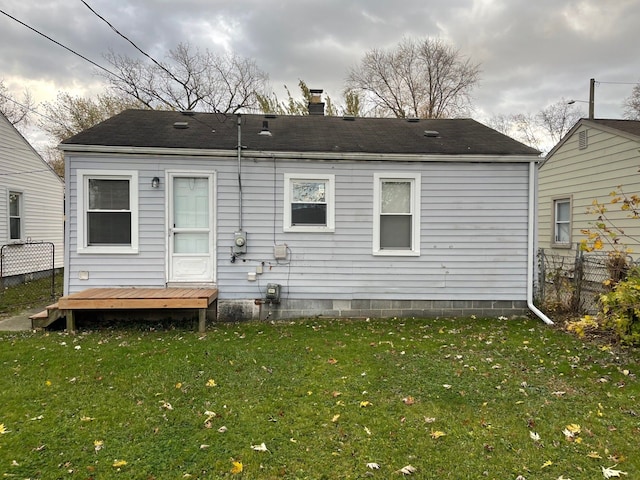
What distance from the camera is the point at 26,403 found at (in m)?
3.52

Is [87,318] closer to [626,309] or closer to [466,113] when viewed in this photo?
[626,309]

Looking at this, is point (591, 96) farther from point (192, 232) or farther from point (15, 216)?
point (15, 216)

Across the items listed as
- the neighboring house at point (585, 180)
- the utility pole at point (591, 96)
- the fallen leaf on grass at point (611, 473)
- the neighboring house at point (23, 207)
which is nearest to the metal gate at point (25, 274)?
the neighboring house at point (23, 207)

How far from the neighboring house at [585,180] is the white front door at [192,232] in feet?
26.2

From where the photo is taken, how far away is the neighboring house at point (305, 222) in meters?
6.60

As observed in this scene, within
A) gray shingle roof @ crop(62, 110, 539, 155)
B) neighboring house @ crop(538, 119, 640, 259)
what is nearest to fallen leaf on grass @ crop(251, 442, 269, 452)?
gray shingle roof @ crop(62, 110, 539, 155)

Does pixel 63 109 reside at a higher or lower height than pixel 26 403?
higher

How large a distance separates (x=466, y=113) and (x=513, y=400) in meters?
23.1

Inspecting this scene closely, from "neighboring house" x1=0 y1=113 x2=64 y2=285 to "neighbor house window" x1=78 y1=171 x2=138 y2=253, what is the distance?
4.64 meters

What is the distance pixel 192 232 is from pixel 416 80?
2142 centimetres

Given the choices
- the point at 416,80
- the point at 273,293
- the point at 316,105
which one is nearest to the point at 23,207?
the point at 316,105

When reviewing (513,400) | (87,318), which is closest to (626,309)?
(513,400)

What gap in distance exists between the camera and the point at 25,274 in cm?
1105

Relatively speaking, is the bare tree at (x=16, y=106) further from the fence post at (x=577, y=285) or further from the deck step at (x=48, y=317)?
the fence post at (x=577, y=285)
